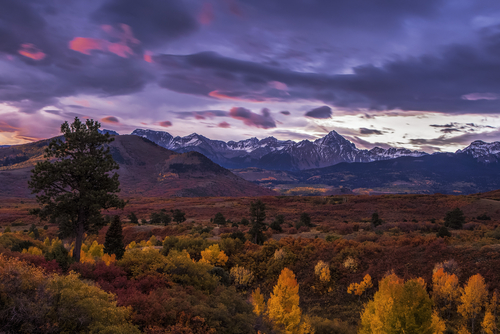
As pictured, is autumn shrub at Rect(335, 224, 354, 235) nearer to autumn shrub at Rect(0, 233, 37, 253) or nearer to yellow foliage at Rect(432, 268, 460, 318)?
yellow foliage at Rect(432, 268, 460, 318)

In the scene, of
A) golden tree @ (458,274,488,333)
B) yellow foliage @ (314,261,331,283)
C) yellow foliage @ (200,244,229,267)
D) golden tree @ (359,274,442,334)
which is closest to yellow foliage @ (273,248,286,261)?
yellow foliage @ (314,261,331,283)

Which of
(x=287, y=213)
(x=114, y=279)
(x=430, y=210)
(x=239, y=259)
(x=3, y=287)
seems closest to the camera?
(x=3, y=287)

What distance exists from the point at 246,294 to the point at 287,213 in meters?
63.7

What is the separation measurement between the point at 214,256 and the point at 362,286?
1913 centimetres

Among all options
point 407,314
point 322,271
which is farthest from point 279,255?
point 407,314

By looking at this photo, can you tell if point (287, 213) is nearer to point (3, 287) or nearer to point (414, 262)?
point (414, 262)

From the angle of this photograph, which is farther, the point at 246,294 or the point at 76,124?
the point at 246,294

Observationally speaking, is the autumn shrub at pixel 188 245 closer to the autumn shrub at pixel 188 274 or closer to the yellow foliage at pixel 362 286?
the autumn shrub at pixel 188 274

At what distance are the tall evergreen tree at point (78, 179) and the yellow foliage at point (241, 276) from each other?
18.2 m

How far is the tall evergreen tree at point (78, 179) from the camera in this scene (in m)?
23.5

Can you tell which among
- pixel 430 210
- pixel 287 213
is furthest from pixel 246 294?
pixel 430 210

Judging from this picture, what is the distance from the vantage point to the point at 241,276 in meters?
37.4

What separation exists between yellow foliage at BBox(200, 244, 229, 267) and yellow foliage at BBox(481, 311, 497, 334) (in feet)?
92.2

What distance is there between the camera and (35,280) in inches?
483
